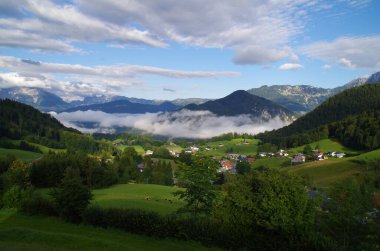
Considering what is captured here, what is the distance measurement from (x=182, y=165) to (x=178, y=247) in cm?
792

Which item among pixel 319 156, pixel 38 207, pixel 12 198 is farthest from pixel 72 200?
pixel 319 156

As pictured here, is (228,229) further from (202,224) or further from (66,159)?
(66,159)

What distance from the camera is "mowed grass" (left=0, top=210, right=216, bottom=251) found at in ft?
79.7

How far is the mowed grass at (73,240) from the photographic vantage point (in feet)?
79.7

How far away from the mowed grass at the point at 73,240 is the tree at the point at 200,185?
12.9 feet

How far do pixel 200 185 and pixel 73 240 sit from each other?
11.4 m

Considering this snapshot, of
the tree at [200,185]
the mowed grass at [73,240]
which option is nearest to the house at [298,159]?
the tree at [200,185]

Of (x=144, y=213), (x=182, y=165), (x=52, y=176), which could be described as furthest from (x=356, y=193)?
(x=52, y=176)

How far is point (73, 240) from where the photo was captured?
85.5 feet

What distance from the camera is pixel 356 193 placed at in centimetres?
2853

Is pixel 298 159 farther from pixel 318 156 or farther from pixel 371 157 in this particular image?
pixel 371 157

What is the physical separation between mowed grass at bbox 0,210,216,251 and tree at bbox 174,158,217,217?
3.94 metres

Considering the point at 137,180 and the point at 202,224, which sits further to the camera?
the point at 137,180

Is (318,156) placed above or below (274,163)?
above
